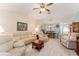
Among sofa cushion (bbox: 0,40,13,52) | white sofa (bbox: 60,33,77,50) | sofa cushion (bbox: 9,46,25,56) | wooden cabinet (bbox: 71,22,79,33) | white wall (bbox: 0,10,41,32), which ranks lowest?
sofa cushion (bbox: 9,46,25,56)

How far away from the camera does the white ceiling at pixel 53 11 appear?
6.64ft

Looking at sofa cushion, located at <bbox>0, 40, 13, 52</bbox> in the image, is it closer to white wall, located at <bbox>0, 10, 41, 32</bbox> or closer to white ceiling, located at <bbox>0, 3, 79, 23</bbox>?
white wall, located at <bbox>0, 10, 41, 32</bbox>

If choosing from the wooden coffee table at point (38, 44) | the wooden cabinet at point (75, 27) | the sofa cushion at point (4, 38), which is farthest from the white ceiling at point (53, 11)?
the sofa cushion at point (4, 38)

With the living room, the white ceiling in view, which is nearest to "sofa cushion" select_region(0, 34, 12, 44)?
the living room

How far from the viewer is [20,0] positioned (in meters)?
2.05

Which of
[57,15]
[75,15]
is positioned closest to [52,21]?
[57,15]

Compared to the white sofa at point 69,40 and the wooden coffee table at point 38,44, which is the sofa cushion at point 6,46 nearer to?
the wooden coffee table at point 38,44

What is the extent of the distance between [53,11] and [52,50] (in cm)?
73

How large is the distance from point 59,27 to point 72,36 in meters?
0.29

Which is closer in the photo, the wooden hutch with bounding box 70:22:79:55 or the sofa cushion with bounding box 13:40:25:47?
the wooden hutch with bounding box 70:22:79:55

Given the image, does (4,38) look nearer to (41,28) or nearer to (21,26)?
(21,26)

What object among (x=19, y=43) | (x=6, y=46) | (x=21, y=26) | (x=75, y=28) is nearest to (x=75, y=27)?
(x=75, y=28)

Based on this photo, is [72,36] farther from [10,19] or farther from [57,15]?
[10,19]

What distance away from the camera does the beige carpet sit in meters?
2.04
